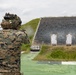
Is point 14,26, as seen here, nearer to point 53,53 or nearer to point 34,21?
point 53,53

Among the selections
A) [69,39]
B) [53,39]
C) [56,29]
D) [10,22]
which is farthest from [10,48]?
[56,29]

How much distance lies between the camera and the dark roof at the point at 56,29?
35.0 metres

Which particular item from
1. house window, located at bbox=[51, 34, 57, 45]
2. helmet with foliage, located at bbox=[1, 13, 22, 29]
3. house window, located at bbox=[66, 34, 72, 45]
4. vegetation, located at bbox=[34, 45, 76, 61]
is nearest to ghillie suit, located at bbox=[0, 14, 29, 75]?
helmet with foliage, located at bbox=[1, 13, 22, 29]

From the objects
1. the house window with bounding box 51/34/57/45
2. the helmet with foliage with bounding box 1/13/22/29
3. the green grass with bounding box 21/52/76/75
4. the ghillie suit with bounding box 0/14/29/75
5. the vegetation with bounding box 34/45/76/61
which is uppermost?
the helmet with foliage with bounding box 1/13/22/29

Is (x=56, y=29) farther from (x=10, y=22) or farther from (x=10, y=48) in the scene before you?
(x=10, y=48)

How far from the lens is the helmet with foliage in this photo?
4.27 meters

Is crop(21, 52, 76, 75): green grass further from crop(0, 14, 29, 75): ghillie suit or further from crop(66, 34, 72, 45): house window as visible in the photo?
Answer: crop(66, 34, 72, 45): house window

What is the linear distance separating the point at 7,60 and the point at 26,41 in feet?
1.62

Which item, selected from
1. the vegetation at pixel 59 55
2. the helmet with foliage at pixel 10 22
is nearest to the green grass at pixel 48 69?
the vegetation at pixel 59 55

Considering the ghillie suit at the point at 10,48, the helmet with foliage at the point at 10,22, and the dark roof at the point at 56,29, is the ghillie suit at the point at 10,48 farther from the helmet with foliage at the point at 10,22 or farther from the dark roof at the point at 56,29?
the dark roof at the point at 56,29

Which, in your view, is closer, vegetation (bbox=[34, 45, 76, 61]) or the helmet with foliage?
the helmet with foliage

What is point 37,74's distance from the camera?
53.3 feet

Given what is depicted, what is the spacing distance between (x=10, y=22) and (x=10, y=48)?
486mm

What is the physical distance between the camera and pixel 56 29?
36.0m
